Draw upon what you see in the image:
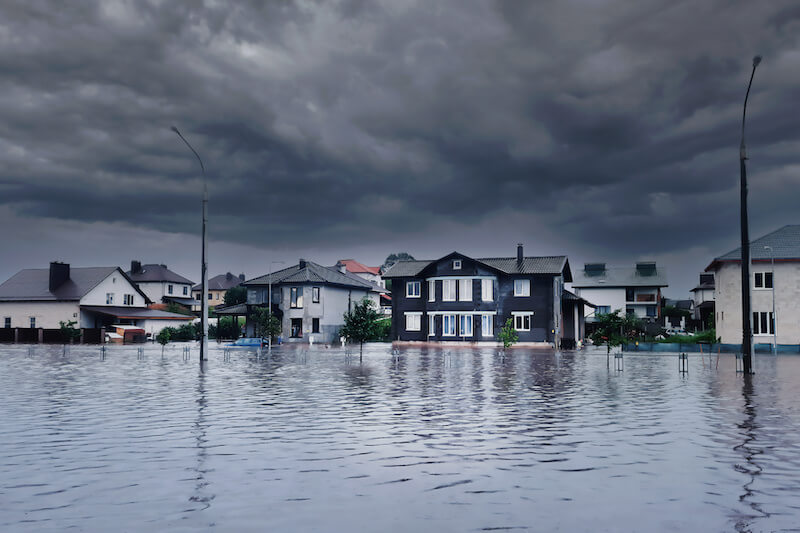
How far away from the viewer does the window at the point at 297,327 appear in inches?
3219

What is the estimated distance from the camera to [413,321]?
74812 mm

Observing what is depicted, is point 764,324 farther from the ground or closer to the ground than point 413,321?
closer to the ground

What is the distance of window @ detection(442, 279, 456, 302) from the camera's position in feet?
239

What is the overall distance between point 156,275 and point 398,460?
398ft

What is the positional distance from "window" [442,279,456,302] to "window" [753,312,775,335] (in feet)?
92.7

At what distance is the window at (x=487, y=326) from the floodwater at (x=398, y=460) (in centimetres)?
4936

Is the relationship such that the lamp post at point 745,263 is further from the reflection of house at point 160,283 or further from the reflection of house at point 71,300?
the reflection of house at point 160,283

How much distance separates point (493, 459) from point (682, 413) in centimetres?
811

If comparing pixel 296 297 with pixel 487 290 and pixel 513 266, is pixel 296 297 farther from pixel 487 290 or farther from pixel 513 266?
pixel 513 266

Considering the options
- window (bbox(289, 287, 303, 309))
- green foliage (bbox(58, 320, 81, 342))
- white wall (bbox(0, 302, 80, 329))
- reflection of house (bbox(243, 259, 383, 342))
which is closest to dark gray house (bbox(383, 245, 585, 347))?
reflection of house (bbox(243, 259, 383, 342))

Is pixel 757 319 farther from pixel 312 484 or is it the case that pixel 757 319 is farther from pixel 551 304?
pixel 312 484

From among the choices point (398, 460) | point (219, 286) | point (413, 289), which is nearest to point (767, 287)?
point (413, 289)

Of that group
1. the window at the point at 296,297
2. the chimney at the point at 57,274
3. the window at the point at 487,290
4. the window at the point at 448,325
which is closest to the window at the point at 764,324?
the window at the point at 487,290

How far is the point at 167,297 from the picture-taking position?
123500mm
